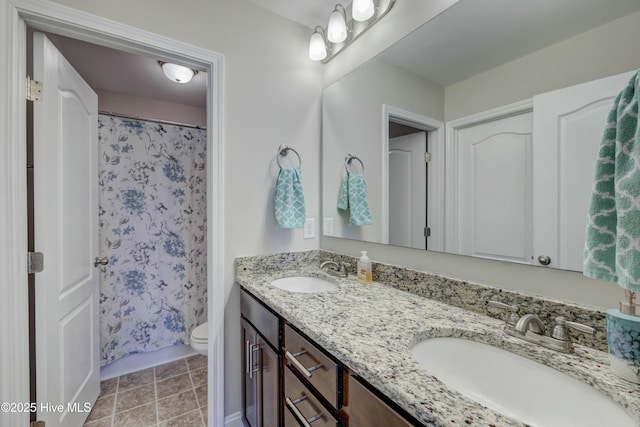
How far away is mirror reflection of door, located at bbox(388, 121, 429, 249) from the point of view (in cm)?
119

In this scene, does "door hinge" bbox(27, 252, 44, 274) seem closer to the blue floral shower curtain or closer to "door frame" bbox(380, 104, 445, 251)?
the blue floral shower curtain

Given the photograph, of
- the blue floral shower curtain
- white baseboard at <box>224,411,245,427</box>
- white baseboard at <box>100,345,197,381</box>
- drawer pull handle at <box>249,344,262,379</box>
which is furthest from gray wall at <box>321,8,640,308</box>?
white baseboard at <box>100,345,197,381</box>

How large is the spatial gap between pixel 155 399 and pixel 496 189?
→ 90.3 inches

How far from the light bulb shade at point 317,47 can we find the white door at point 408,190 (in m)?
0.74

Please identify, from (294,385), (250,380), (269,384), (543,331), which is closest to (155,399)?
(250,380)

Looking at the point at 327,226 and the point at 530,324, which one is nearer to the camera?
the point at 530,324

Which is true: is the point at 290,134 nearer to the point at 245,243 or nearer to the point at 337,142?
the point at 337,142

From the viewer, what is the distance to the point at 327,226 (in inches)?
68.2

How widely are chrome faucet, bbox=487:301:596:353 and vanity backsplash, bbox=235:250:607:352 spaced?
0.03m

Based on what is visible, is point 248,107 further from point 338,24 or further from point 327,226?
point 327,226

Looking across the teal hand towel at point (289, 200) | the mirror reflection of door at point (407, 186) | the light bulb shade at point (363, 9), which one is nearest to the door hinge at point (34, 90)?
the teal hand towel at point (289, 200)

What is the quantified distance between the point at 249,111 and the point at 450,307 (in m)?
1.37

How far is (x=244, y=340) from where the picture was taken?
4.68 ft

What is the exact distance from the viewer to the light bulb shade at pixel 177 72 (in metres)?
1.90
